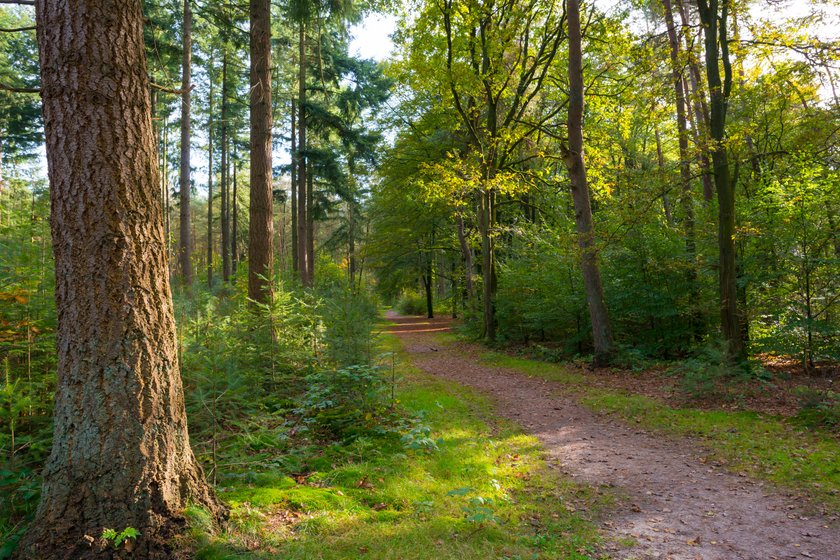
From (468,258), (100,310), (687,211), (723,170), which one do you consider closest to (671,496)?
(100,310)

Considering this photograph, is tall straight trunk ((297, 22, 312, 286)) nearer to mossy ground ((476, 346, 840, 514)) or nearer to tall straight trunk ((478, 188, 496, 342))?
tall straight trunk ((478, 188, 496, 342))

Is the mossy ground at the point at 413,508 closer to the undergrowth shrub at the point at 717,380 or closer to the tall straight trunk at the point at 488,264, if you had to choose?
the undergrowth shrub at the point at 717,380

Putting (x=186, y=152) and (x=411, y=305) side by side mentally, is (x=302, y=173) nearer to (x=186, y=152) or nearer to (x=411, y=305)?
(x=186, y=152)

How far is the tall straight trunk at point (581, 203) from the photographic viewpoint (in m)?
11.4

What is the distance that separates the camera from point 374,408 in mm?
6191

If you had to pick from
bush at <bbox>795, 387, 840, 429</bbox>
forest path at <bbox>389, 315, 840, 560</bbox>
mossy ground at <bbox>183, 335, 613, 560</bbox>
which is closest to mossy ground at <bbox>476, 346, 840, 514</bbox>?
bush at <bbox>795, 387, 840, 429</bbox>

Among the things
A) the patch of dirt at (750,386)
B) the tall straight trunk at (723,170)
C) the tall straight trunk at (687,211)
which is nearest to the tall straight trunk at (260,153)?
the patch of dirt at (750,386)

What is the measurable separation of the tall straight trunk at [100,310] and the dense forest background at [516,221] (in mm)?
344

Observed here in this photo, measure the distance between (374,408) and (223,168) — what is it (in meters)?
22.6

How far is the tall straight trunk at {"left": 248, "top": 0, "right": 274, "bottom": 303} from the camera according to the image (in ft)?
30.5

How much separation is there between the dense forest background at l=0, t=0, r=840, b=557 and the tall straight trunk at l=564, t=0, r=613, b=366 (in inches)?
2.5

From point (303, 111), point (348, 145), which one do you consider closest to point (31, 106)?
point (303, 111)

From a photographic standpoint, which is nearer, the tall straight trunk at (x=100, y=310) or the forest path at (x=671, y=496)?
the tall straight trunk at (x=100, y=310)

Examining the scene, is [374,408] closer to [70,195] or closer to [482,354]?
[70,195]
